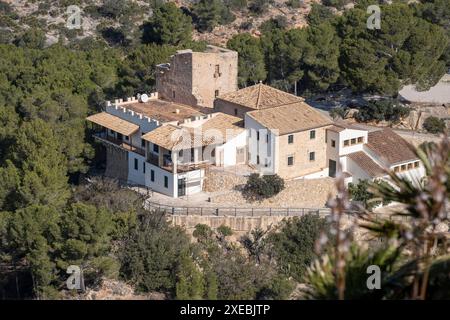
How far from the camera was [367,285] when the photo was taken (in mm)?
14906

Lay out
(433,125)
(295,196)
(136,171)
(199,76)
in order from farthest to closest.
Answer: (433,125) < (199,76) < (136,171) < (295,196)

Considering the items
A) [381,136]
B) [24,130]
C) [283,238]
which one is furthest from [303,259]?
[24,130]

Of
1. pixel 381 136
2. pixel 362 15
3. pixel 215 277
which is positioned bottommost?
pixel 215 277

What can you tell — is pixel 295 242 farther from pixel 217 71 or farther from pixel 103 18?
pixel 103 18

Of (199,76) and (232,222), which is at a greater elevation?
(199,76)

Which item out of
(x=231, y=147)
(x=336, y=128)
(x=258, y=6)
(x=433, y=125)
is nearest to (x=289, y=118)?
(x=336, y=128)

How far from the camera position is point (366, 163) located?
138 feet

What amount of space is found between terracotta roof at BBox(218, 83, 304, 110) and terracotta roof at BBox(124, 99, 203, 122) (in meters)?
1.94

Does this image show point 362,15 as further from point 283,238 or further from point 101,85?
point 283,238

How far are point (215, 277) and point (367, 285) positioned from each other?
2207 centimetres

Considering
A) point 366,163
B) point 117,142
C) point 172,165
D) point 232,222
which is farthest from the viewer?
point 117,142

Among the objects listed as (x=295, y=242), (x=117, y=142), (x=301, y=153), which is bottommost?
(x=295, y=242)

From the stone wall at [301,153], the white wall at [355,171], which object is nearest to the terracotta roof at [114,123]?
the stone wall at [301,153]

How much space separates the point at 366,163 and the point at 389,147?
1.81m
